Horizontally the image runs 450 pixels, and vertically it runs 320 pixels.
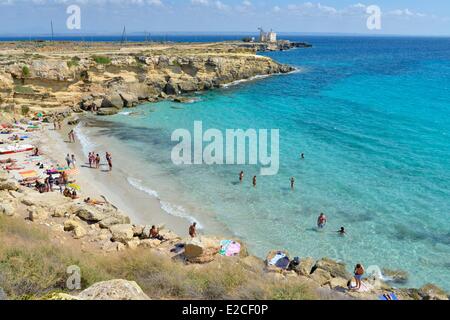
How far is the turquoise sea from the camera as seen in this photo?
1574 cm

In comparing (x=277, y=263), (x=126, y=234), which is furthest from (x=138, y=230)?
(x=277, y=263)

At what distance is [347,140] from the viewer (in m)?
Answer: 29.4

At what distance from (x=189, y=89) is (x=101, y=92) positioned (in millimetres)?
13153

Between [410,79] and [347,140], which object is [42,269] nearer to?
[347,140]

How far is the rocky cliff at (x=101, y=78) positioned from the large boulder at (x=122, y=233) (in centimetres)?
2628

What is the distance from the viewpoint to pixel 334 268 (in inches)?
513

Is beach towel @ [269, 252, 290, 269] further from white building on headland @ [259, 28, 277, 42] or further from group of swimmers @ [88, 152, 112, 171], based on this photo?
white building on headland @ [259, 28, 277, 42]

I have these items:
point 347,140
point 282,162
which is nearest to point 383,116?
point 347,140

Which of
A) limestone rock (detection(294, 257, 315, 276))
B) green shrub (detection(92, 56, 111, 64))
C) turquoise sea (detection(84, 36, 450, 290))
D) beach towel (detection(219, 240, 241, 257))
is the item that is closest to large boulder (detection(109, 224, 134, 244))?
beach towel (detection(219, 240, 241, 257))

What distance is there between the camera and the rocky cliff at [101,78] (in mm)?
37281

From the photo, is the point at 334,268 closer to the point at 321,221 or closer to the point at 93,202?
the point at 321,221

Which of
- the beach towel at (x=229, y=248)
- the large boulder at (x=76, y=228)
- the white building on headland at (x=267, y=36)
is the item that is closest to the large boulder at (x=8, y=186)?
the large boulder at (x=76, y=228)

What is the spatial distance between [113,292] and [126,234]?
25.8ft

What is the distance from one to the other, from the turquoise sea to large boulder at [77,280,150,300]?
942 centimetres
